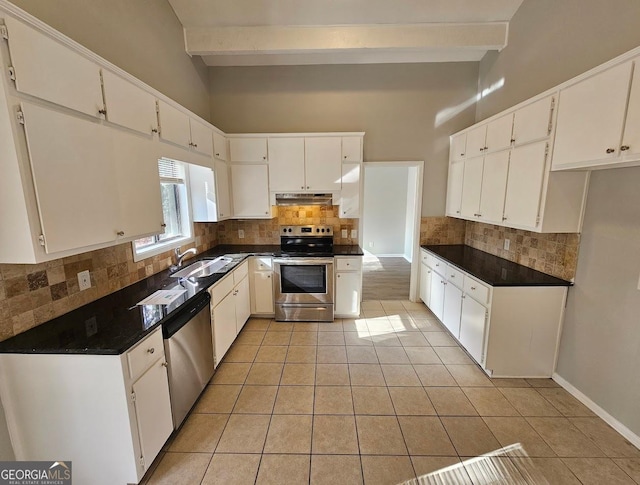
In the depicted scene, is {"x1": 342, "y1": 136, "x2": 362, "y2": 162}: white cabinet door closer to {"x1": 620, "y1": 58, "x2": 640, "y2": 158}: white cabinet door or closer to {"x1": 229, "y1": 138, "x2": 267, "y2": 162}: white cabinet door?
{"x1": 229, "y1": 138, "x2": 267, "y2": 162}: white cabinet door

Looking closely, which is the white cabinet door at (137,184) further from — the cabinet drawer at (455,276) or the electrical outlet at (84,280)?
the cabinet drawer at (455,276)

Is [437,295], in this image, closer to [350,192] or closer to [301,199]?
[350,192]

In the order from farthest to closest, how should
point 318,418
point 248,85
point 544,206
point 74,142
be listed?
1. point 248,85
2. point 544,206
3. point 318,418
4. point 74,142

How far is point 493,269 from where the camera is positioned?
9.07 ft

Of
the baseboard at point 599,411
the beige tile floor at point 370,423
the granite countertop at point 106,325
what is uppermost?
the granite countertop at point 106,325

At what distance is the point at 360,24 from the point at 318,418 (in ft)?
13.3

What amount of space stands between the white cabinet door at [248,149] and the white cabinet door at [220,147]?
0.08m

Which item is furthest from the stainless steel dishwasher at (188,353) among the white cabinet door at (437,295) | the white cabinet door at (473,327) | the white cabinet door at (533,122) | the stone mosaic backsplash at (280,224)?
the white cabinet door at (533,122)

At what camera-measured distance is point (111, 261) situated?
2072 mm

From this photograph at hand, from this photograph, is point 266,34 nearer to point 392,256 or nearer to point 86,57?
point 86,57

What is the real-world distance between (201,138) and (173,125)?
1.72 ft

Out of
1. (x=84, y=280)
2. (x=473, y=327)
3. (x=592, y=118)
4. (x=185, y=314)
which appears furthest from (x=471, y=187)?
(x=84, y=280)

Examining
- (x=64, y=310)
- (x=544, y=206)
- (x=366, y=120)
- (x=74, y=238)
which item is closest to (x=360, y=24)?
(x=366, y=120)

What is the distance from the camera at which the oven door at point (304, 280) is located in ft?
11.3
